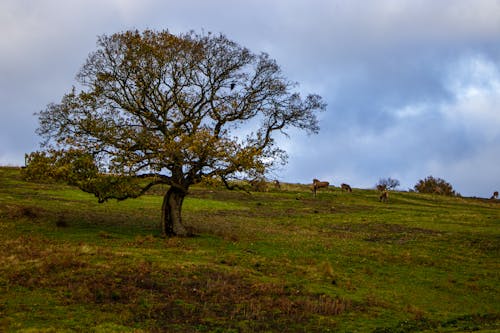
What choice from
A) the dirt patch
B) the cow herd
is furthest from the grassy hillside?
the cow herd

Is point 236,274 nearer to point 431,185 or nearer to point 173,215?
point 173,215

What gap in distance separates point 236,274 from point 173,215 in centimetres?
1296

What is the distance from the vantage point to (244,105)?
137ft

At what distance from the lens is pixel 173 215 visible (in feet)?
129

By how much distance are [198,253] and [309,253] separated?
25.7ft

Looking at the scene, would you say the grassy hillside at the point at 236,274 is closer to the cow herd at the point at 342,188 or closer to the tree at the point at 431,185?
the cow herd at the point at 342,188

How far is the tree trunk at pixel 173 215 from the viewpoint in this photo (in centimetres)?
3891

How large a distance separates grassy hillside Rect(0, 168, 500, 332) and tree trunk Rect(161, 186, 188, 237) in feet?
4.78

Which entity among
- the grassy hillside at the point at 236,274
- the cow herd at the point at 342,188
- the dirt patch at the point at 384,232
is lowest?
the grassy hillside at the point at 236,274

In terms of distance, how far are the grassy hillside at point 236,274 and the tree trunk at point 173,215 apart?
1.46m

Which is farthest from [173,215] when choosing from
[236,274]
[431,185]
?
[431,185]

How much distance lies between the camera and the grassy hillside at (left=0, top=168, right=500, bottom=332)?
68.5 ft

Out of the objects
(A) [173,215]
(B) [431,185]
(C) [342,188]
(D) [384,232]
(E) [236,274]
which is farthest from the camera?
(B) [431,185]

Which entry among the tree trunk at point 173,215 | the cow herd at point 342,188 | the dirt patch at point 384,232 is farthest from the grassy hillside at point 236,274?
the cow herd at point 342,188
